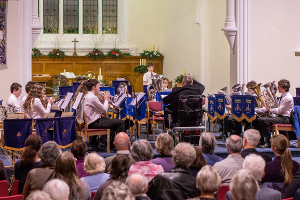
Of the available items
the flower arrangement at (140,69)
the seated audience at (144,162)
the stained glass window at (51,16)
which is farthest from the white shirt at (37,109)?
the stained glass window at (51,16)

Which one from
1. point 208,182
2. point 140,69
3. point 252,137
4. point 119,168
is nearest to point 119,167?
point 119,168

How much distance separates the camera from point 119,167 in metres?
3.31

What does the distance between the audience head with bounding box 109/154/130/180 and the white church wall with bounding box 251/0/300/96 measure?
21.6 feet

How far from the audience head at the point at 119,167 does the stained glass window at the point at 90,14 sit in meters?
12.5

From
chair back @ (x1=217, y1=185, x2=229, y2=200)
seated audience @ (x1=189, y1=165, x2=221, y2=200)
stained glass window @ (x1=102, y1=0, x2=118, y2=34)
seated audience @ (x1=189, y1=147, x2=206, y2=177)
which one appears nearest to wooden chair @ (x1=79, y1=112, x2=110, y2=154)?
seated audience @ (x1=189, y1=147, x2=206, y2=177)

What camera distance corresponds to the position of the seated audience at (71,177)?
321 cm

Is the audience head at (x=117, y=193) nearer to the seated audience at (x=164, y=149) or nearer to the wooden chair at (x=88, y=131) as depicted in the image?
the seated audience at (x=164, y=149)

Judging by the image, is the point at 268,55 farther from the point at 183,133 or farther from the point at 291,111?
the point at 183,133

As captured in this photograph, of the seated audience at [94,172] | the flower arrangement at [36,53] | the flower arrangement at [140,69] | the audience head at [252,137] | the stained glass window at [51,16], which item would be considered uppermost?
the stained glass window at [51,16]

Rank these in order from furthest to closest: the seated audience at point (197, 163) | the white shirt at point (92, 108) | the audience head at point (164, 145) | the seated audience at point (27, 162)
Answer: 1. the white shirt at point (92, 108)
2. the audience head at point (164, 145)
3. the seated audience at point (27, 162)
4. the seated audience at point (197, 163)

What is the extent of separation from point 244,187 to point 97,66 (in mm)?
12246

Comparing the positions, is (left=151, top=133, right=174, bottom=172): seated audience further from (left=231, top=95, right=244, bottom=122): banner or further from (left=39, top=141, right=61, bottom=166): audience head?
(left=231, top=95, right=244, bottom=122): banner

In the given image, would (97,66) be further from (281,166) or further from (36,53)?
(281,166)

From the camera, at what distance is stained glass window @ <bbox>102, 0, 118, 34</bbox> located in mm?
15398
